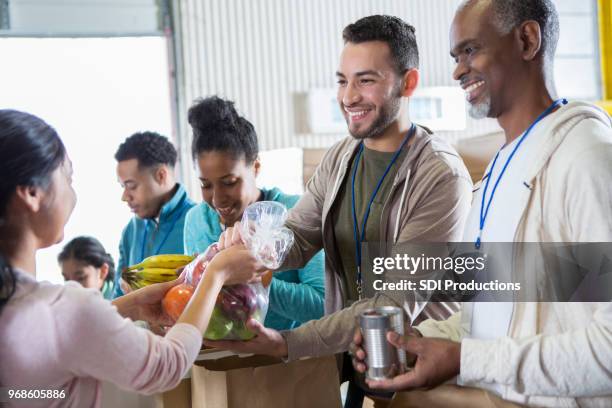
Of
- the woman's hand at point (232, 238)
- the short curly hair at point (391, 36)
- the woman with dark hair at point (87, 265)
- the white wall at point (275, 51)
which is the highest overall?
the white wall at point (275, 51)

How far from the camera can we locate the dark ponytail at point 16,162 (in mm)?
930

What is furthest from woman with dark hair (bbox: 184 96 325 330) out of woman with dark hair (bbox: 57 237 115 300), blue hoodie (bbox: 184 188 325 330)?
woman with dark hair (bbox: 57 237 115 300)

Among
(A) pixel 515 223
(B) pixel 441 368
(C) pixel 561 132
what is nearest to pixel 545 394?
(B) pixel 441 368

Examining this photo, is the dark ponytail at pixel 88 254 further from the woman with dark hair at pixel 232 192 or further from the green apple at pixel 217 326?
the green apple at pixel 217 326

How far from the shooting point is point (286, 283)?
1717 millimetres

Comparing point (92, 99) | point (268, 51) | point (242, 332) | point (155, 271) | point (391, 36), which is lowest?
point (242, 332)

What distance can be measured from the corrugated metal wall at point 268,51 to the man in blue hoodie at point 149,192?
2014 mm

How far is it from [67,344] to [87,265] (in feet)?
7.93

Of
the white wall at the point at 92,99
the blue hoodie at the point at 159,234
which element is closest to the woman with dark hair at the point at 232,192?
the blue hoodie at the point at 159,234

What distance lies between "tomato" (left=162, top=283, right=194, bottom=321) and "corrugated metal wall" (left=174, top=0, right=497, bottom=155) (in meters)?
3.52

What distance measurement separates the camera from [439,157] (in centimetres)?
154

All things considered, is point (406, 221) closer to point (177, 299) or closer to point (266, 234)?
point (266, 234)

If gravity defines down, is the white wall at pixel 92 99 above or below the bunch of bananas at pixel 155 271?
above

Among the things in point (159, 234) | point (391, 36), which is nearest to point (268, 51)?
point (159, 234)
